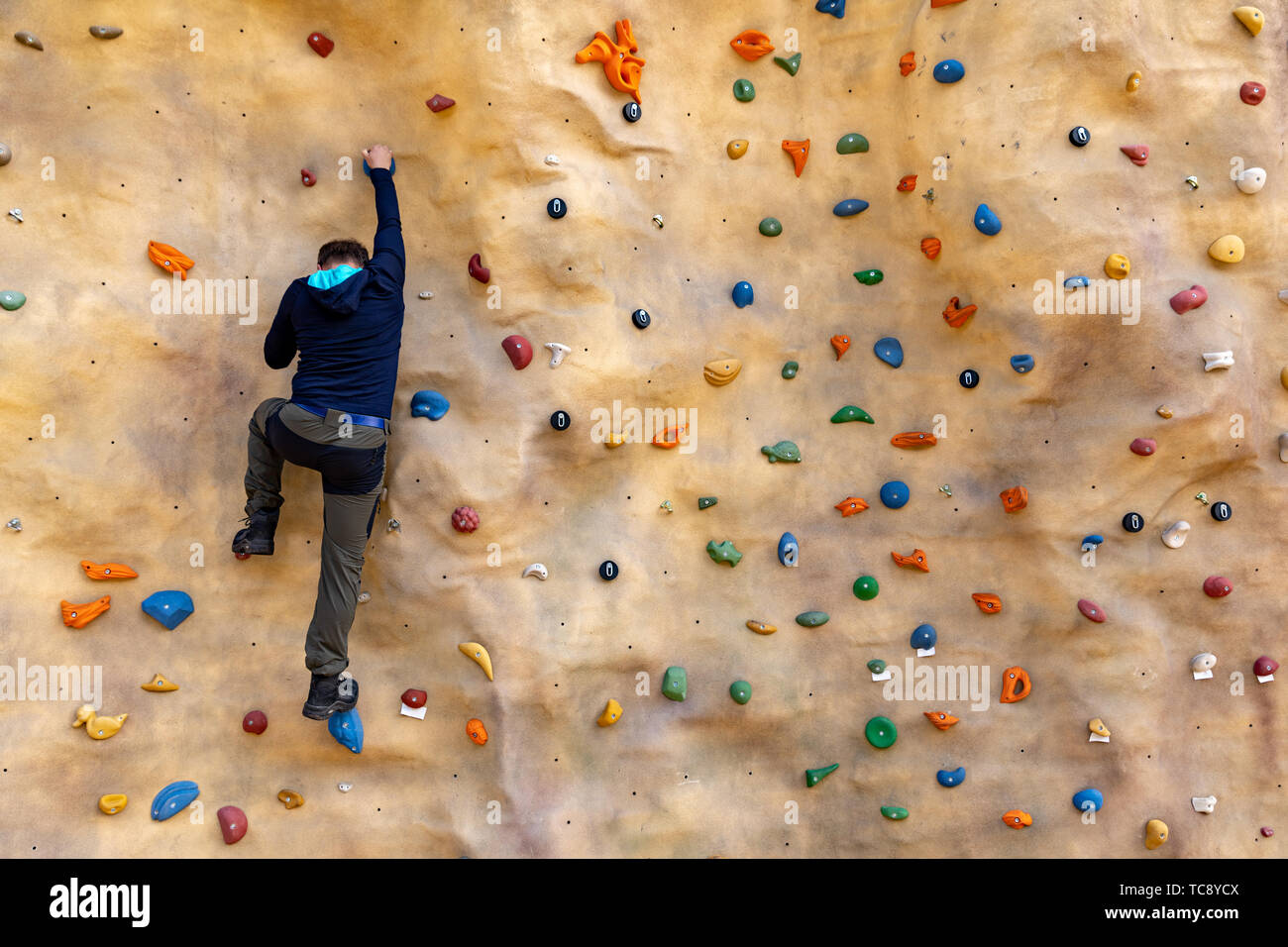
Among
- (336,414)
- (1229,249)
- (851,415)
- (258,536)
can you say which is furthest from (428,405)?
(1229,249)

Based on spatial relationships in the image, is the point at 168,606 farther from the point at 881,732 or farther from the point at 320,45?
the point at 881,732

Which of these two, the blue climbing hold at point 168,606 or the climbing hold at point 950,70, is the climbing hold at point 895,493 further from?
the blue climbing hold at point 168,606

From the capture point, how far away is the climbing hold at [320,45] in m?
4.48

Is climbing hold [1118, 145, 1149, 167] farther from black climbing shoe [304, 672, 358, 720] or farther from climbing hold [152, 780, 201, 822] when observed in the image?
climbing hold [152, 780, 201, 822]

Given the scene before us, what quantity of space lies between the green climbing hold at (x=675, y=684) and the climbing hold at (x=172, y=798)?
253cm

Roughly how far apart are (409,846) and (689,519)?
2320mm

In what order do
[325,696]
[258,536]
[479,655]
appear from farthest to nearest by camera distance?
[479,655] < [258,536] < [325,696]

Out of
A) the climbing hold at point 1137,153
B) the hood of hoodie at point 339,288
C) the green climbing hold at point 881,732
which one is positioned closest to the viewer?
the hood of hoodie at point 339,288

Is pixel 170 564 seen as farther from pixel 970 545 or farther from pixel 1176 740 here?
pixel 1176 740

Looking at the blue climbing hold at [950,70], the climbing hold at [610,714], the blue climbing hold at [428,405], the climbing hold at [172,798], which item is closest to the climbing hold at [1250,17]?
the blue climbing hold at [950,70]

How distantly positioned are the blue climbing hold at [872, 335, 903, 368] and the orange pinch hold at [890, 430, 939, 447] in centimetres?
39

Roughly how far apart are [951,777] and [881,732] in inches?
17.8

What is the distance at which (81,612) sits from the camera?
4.34 m

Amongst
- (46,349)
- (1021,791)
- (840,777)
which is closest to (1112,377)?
(1021,791)
